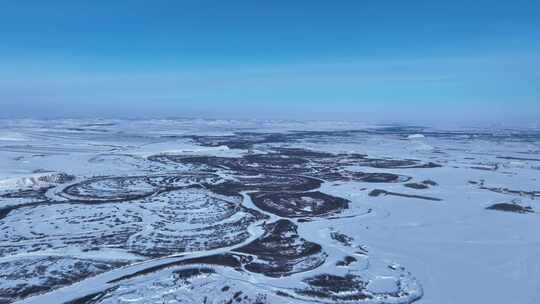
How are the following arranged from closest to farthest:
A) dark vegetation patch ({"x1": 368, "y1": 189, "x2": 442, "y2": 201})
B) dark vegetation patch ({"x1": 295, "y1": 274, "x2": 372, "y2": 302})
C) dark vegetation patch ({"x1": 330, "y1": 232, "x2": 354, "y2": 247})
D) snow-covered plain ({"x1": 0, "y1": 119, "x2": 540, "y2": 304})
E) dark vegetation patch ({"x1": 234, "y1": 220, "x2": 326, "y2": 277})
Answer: dark vegetation patch ({"x1": 295, "y1": 274, "x2": 372, "y2": 302}) < snow-covered plain ({"x1": 0, "y1": 119, "x2": 540, "y2": 304}) < dark vegetation patch ({"x1": 234, "y1": 220, "x2": 326, "y2": 277}) < dark vegetation patch ({"x1": 330, "y1": 232, "x2": 354, "y2": 247}) < dark vegetation patch ({"x1": 368, "y1": 189, "x2": 442, "y2": 201})

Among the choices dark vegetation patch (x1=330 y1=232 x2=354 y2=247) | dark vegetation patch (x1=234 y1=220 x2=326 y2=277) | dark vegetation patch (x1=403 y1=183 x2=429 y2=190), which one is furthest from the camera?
dark vegetation patch (x1=403 y1=183 x2=429 y2=190)

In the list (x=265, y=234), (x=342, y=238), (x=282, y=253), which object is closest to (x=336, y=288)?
(x=282, y=253)

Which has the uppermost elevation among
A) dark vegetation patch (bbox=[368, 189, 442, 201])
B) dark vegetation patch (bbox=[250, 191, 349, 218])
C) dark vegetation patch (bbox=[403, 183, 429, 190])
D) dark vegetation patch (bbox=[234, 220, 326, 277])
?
dark vegetation patch (bbox=[403, 183, 429, 190])

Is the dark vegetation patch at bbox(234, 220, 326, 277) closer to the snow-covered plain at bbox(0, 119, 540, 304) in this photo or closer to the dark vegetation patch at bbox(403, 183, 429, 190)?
the snow-covered plain at bbox(0, 119, 540, 304)

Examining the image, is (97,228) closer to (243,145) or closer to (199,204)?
(199,204)

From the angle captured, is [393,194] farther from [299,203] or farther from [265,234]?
[265,234]

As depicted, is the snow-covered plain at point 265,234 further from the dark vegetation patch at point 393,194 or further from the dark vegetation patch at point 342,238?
the dark vegetation patch at point 393,194

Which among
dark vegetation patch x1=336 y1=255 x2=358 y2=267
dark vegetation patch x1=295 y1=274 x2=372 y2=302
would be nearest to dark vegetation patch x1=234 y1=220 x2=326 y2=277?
dark vegetation patch x1=336 y1=255 x2=358 y2=267

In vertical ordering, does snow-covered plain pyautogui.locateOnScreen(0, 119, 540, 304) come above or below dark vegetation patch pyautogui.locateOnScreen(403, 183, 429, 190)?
below

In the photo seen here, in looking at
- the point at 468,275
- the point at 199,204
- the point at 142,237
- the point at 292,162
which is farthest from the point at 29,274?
the point at 292,162
